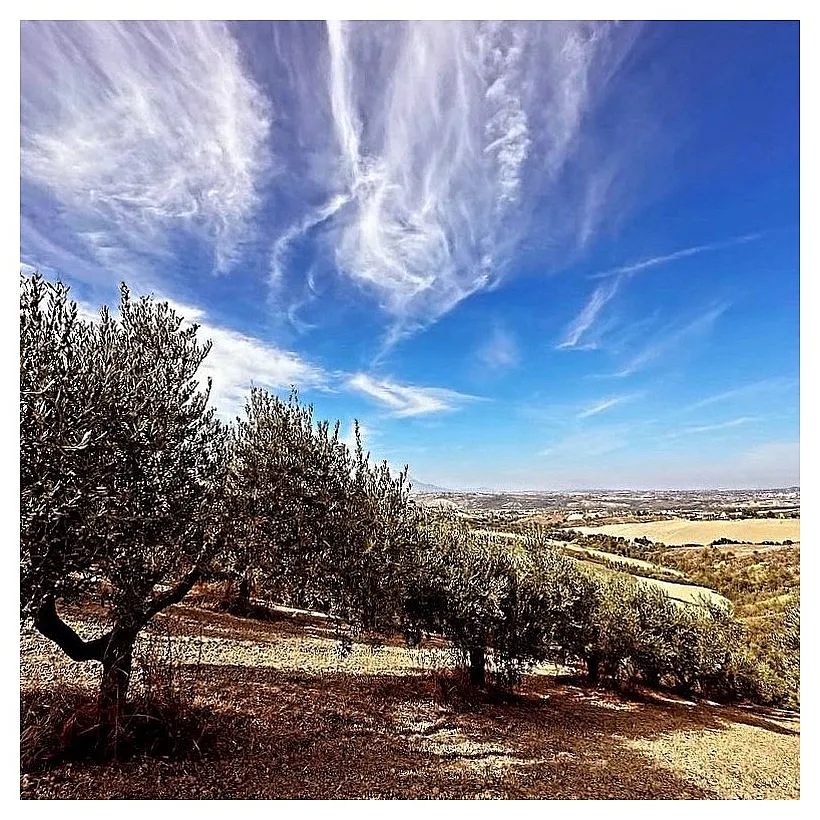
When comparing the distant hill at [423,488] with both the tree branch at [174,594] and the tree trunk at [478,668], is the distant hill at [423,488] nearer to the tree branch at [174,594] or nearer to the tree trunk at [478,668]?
the tree trunk at [478,668]

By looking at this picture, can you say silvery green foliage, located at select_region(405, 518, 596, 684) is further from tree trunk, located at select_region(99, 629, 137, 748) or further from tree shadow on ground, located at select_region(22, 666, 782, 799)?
tree trunk, located at select_region(99, 629, 137, 748)

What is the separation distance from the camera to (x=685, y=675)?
5820 millimetres

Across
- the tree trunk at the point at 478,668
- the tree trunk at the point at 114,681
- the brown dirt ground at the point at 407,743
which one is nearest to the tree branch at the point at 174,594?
the tree trunk at the point at 114,681

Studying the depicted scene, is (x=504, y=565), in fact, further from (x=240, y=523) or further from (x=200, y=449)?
(x=200, y=449)

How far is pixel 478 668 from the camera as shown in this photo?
488 centimetres

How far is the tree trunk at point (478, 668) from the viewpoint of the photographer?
4.85 m

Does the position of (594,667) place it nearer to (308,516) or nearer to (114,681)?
(308,516)

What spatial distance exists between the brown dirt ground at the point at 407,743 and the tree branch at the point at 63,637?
1.72 feet

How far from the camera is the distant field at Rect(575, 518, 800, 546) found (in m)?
4.34

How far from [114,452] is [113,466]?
0.24 feet

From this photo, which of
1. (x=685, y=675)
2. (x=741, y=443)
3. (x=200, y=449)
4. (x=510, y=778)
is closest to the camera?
(x=200, y=449)

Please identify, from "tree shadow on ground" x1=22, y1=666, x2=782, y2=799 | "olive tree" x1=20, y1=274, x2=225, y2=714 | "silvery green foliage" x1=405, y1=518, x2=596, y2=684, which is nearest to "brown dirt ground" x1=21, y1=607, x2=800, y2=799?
"tree shadow on ground" x1=22, y1=666, x2=782, y2=799
